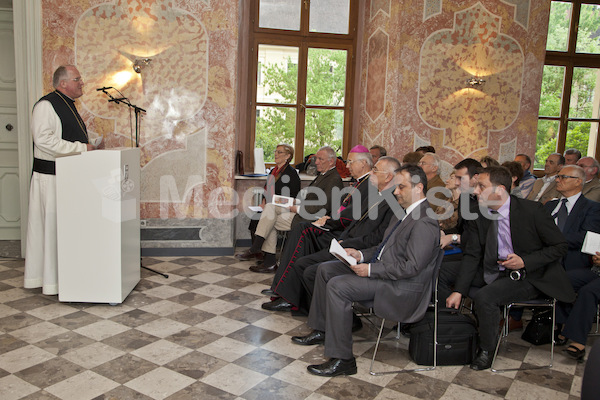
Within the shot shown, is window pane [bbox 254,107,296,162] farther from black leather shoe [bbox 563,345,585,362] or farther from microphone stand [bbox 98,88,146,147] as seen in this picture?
black leather shoe [bbox 563,345,585,362]

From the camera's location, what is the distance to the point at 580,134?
7.84 m

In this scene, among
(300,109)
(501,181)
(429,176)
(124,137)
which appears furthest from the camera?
(300,109)

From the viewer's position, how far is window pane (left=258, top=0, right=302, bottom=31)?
7.02 m

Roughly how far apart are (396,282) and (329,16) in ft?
17.0

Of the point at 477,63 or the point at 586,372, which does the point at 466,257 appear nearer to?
the point at 586,372

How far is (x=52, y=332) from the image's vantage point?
11.8ft

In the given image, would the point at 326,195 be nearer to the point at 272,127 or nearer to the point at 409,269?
the point at 409,269

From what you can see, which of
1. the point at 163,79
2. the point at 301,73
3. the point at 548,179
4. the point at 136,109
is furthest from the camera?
the point at 301,73

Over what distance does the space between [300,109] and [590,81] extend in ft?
14.8

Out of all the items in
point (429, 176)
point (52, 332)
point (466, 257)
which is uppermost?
point (429, 176)

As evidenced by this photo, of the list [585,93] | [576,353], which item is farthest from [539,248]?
[585,93]

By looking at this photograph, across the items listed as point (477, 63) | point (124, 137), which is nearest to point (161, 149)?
point (124, 137)

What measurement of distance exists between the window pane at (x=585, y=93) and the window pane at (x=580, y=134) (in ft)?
0.45

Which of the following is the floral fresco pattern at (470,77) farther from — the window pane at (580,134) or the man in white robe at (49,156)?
the man in white robe at (49,156)
